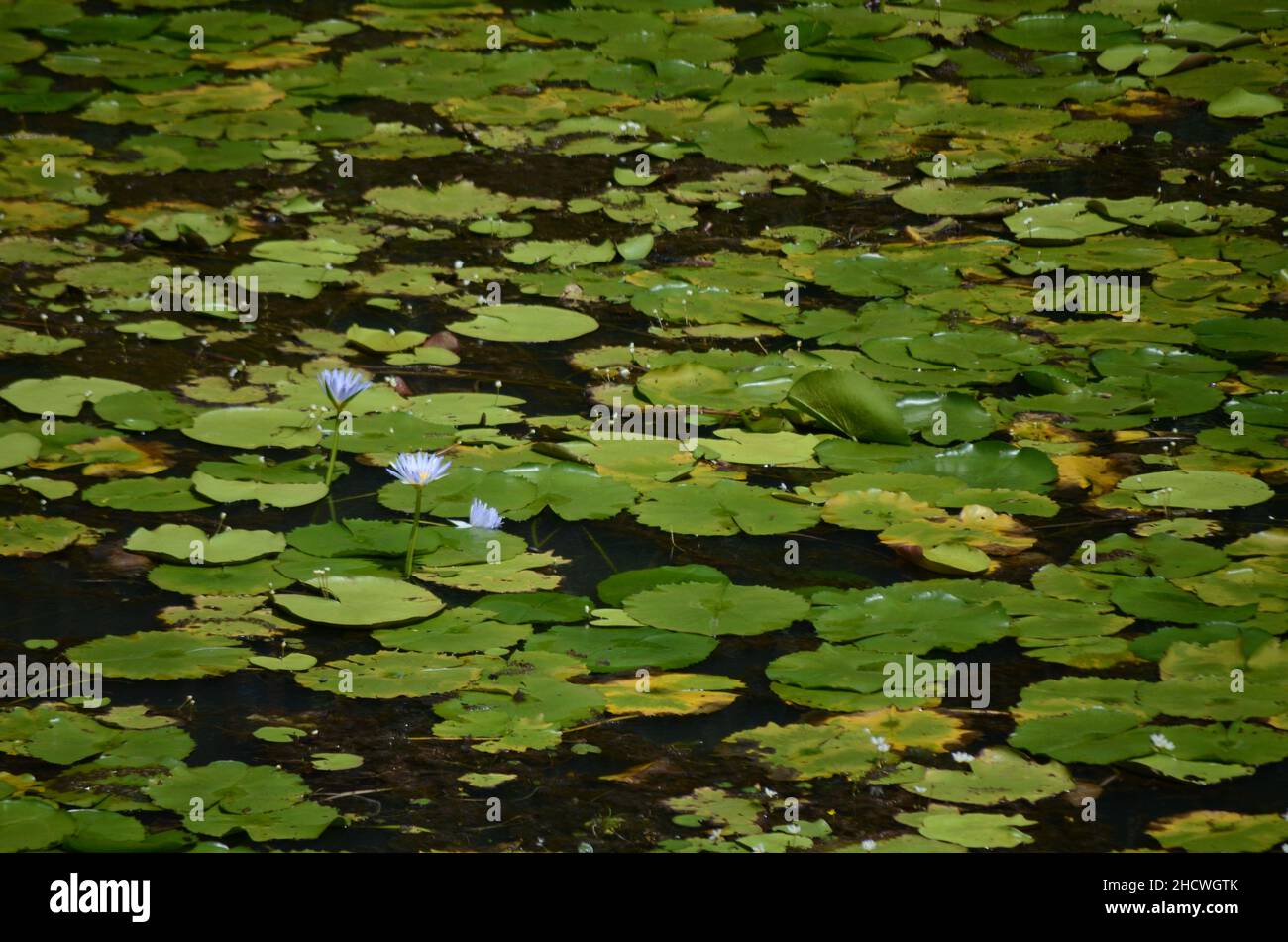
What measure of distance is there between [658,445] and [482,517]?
1.63 feet

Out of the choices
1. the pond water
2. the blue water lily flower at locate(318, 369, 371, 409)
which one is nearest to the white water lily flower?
the pond water

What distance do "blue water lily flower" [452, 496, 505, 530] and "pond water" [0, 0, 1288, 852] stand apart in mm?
42

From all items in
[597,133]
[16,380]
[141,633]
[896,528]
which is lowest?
[141,633]

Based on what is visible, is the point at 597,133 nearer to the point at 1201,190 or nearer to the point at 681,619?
the point at 1201,190

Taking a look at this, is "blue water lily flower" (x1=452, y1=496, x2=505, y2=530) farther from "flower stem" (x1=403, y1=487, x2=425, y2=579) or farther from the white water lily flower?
the white water lily flower

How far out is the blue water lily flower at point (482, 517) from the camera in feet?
9.00

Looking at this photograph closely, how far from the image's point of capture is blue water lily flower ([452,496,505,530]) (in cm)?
274

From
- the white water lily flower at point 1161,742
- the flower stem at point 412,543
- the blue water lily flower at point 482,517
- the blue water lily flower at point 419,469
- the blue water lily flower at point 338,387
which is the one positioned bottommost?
the white water lily flower at point 1161,742

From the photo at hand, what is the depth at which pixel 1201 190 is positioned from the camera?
435 centimetres

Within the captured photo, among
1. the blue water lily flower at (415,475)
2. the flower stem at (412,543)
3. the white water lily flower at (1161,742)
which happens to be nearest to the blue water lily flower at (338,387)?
the blue water lily flower at (415,475)

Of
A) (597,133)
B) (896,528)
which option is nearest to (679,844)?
(896,528)

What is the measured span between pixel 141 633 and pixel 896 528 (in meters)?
1.31

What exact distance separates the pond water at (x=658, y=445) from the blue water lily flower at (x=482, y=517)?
4 centimetres

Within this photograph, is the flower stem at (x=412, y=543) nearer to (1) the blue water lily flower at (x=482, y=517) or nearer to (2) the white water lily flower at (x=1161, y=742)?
(1) the blue water lily flower at (x=482, y=517)
